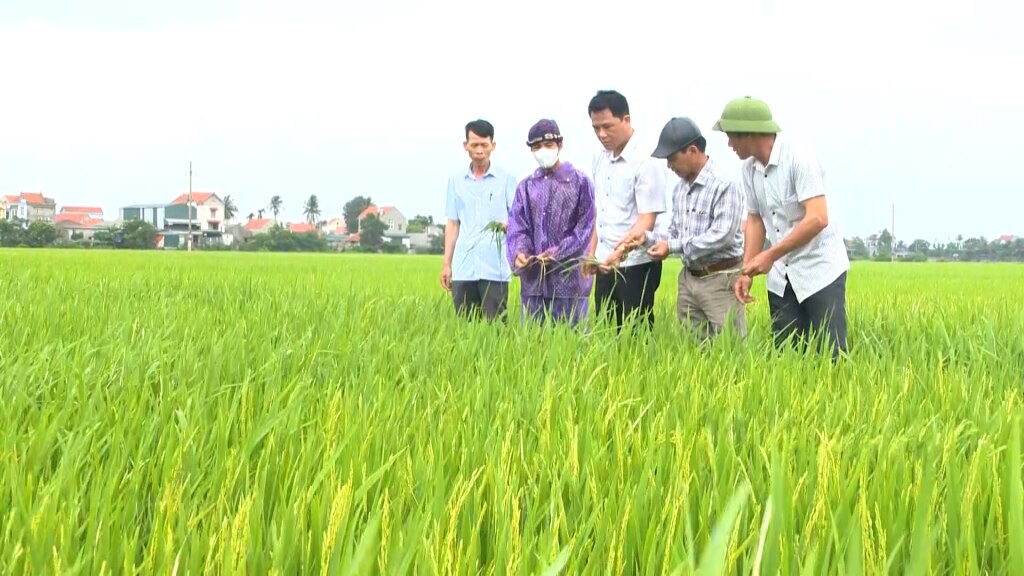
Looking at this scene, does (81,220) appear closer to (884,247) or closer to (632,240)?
(884,247)

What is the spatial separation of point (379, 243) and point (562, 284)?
189 feet

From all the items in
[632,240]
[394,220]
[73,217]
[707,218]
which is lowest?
[632,240]

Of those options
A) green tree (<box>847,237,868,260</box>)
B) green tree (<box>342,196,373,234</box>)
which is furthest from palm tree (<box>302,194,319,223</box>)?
green tree (<box>847,237,868,260</box>)

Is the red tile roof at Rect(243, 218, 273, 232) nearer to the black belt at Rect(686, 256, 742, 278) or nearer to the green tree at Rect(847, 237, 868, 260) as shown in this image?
the green tree at Rect(847, 237, 868, 260)

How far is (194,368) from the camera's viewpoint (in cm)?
232

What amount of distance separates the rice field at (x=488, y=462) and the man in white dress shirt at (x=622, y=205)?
0.72 metres

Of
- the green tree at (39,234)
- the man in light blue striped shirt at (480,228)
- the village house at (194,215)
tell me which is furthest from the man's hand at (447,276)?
the village house at (194,215)

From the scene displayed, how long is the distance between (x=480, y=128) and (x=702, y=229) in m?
1.42

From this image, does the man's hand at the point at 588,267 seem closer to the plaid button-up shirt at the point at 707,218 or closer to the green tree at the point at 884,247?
the plaid button-up shirt at the point at 707,218

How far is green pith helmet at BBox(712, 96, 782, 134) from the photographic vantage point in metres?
3.07

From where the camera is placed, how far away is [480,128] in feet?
14.3

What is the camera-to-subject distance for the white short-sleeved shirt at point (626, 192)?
3662mm

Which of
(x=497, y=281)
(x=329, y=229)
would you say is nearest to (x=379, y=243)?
(x=329, y=229)

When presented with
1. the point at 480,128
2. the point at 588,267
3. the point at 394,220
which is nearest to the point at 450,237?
the point at 480,128
